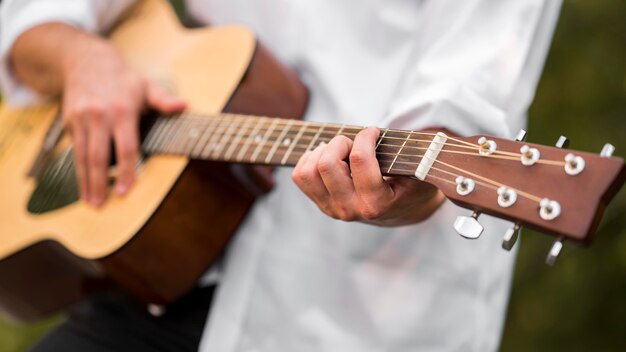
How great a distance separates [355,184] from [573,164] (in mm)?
252

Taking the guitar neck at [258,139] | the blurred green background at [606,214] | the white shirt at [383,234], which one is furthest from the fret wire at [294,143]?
the blurred green background at [606,214]

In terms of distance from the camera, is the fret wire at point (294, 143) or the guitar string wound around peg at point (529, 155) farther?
the fret wire at point (294, 143)

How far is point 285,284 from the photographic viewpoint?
1.18 meters

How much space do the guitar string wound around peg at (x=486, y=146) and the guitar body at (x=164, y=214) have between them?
1.57 feet

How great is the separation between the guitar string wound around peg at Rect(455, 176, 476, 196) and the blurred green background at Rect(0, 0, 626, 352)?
113 centimetres

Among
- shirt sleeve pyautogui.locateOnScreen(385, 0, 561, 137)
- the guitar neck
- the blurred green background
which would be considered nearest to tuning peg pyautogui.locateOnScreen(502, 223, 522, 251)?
the guitar neck

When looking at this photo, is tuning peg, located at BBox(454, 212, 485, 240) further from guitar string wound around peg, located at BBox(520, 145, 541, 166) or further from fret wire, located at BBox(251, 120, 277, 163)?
fret wire, located at BBox(251, 120, 277, 163)

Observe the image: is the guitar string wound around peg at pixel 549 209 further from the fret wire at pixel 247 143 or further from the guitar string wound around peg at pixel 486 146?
the fret wire at pixel 247 143

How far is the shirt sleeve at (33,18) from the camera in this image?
4.76 ft

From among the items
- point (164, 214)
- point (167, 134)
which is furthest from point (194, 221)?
point (167, 134)

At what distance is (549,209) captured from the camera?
74 centimetres

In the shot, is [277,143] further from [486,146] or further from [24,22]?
[24,22]

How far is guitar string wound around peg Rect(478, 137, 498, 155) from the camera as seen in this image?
2.65ft

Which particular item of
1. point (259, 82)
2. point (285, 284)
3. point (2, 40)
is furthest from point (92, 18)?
point (285, 284)
